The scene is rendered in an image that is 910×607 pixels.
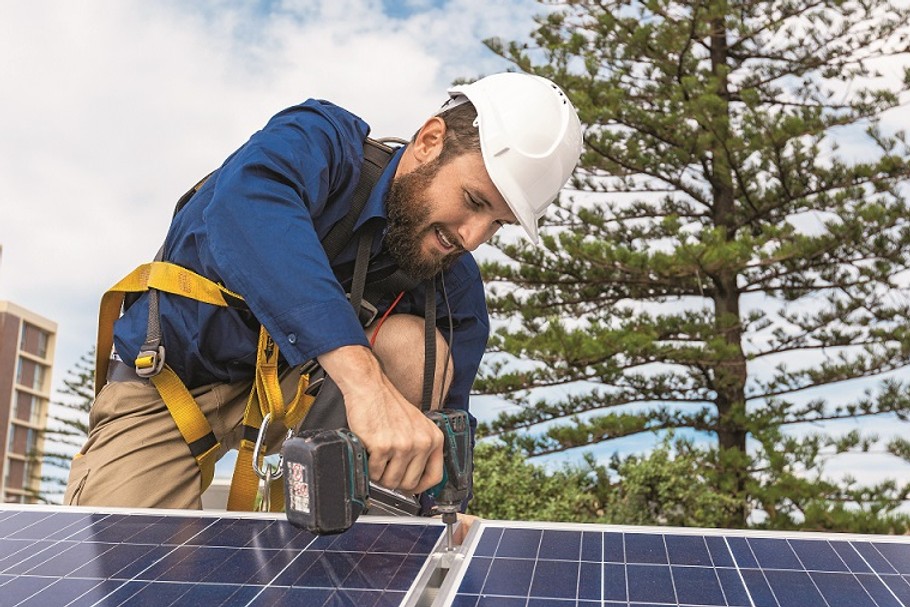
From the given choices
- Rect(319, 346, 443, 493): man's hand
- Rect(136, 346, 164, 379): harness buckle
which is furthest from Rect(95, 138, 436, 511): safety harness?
Rect(319, 346, 443, 493): man's hand

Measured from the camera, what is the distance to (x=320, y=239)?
2.52 metres

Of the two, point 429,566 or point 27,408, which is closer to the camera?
point 429,566

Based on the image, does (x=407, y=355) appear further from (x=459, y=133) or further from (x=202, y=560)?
(x=202, y=560)

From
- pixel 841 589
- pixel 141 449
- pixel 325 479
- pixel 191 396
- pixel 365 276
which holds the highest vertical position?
pixel 365 276

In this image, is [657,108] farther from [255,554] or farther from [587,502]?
[255,554]

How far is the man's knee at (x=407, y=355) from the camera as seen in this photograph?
2582mm

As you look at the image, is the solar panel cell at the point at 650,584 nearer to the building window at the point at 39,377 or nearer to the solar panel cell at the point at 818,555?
the solar panel cell at the point at 818,555

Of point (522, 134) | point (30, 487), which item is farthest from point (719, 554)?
point (30, 487)

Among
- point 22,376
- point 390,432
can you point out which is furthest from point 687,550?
point 22,376

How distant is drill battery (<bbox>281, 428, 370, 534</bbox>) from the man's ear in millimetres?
1119

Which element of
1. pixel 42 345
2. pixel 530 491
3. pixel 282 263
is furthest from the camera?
pixel 42 345

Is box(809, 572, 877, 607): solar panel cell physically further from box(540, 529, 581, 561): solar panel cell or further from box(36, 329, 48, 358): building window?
box(36, 329, 48, 358): building window

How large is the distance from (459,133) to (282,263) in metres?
0.74

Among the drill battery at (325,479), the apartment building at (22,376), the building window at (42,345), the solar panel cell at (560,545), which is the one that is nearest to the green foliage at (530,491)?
the solar panel cell at (560,545)
